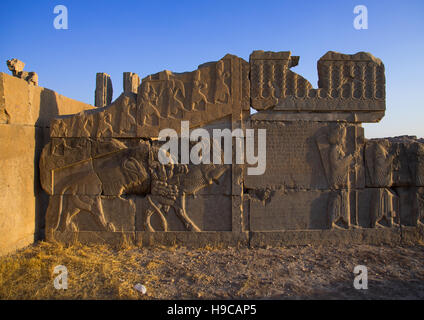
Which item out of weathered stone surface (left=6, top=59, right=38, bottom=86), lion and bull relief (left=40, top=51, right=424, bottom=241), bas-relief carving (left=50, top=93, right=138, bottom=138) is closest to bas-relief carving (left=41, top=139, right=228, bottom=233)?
lion and bull relief (left=40, top=51, right=424, bottom=241)

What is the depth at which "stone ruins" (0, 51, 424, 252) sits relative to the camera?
4926 millimetres

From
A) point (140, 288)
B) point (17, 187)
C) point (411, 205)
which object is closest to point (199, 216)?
point (140, 288)

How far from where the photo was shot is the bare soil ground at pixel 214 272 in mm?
3348

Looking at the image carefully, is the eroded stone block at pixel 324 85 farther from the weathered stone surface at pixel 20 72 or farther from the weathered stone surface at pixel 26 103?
the weathered stone surface at pixel 20 72

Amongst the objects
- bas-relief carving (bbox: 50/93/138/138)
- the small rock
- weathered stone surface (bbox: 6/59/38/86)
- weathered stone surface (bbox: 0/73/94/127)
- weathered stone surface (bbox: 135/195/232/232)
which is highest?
weathered stone surface (bbox: 6/59/38/86)

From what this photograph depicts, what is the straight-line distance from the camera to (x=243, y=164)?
4.95 meters

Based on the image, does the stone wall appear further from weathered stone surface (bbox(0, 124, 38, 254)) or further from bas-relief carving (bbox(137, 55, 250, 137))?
bas-relief carving (bbox(137, 55, 250, 137))

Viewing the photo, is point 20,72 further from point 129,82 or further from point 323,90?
point 323,90

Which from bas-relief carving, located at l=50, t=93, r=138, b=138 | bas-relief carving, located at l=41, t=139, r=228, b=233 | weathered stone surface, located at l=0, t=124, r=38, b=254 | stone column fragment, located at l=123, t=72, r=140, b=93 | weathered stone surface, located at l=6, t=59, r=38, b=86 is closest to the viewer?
weathered stone surface, located at l=0, t=124, r=38, b=254

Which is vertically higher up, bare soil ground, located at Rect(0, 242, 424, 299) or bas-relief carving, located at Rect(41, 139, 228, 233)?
bas-relief carving, located at Rect(41, 139, 228, 233)

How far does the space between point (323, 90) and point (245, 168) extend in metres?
1.87

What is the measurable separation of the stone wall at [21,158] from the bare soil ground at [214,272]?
42 centimetres

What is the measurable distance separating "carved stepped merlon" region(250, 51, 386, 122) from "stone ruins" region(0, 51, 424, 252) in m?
0.02

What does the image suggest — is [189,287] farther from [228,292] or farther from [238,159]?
[238,159]
